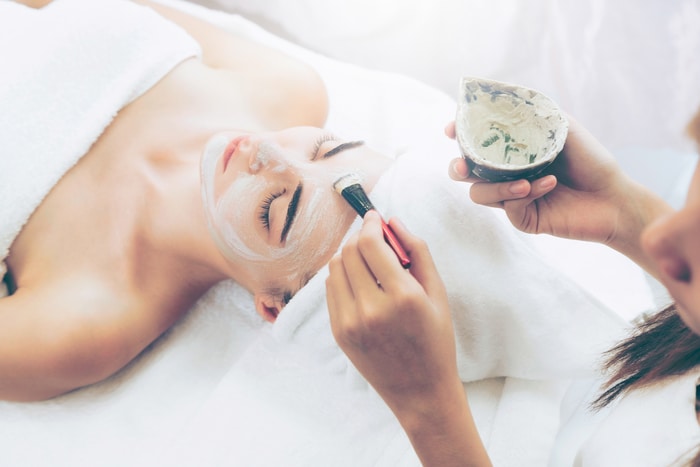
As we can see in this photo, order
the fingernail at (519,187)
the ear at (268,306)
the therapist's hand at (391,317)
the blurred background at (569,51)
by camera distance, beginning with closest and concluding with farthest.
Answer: the therapist's hand at (391,317) → the fingernail at (519,187) → the ear at (268,306) → the blurred background at (569,51)

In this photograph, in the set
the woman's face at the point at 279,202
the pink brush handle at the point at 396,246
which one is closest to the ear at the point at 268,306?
the woman's face at the point at 279,202

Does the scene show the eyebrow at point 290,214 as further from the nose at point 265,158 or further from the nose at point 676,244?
the nose at point 676,244

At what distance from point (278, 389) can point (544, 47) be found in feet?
3.19

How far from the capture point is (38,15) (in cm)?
116

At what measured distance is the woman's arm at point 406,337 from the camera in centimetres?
63

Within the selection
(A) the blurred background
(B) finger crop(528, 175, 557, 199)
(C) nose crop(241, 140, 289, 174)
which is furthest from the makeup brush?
(A) the blurred background

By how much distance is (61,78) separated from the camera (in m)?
1.13

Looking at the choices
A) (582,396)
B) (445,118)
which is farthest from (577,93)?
(582,396)

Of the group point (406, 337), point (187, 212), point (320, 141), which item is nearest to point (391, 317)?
point (406, 337)

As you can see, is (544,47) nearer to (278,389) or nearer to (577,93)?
(577,93)

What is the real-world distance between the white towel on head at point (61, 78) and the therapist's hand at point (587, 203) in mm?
741

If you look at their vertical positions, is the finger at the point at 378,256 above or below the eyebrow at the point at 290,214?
above

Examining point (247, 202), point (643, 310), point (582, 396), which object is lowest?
point (582, 396)

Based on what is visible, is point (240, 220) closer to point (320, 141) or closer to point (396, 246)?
point (320, 141)
